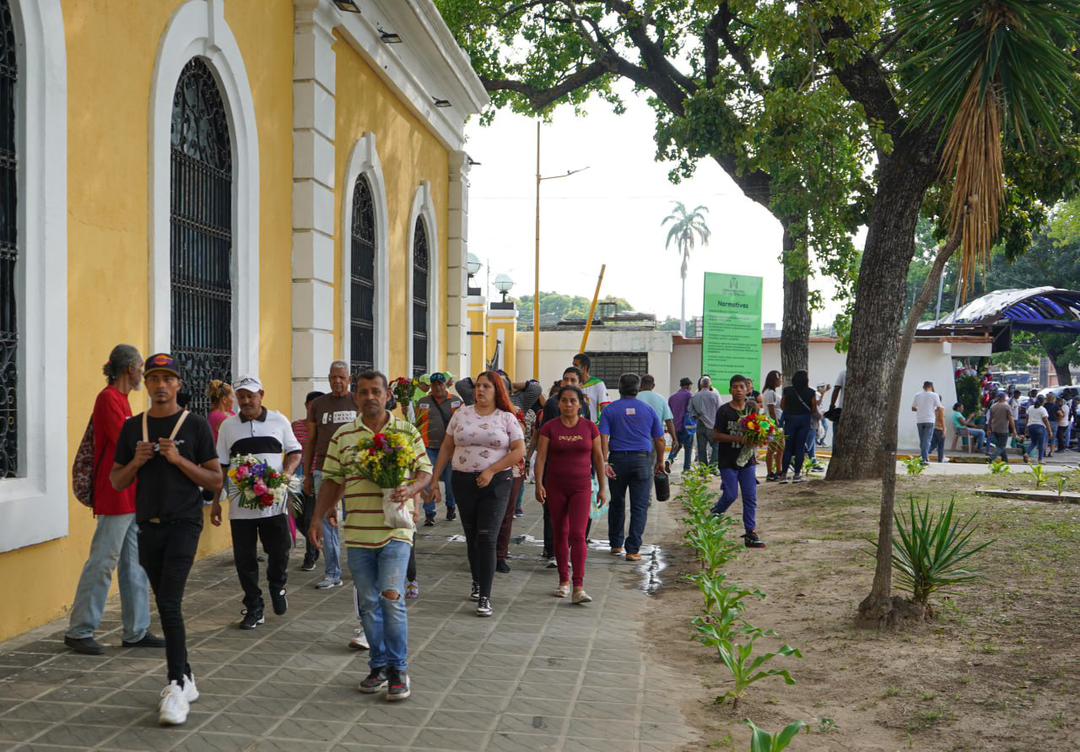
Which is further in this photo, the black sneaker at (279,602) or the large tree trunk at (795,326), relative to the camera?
the large tree trunk at (795,326)

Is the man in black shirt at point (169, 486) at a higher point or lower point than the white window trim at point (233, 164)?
lower

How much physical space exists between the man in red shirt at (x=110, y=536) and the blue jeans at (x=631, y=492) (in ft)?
15.5

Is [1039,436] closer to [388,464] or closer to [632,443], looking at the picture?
[632,443]

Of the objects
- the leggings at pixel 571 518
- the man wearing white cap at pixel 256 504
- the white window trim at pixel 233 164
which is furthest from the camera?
the white window trim at pixel 233 164

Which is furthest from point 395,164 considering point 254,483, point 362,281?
point 254,483

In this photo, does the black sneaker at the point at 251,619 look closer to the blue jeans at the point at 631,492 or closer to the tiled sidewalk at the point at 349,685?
the tiled sidewalk at the point at 349,685

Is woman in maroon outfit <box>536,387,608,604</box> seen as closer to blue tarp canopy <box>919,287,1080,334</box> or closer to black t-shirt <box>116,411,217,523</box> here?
black t-shirt <box>116,411,217,523</box>

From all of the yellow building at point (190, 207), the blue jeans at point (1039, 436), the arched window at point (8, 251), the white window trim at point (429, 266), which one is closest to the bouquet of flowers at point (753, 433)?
the yellow building at point (190, 207)

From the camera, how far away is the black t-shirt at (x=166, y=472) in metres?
5.11

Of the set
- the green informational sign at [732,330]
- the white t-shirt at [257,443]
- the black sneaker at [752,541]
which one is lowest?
the black sneaker at [752,541]

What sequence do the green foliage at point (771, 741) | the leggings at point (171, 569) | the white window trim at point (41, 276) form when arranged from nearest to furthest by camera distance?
1. the green foliage at point (771, 741)
2. the leggings at point (171, 569)
3. the white window trim at point (41, 276)

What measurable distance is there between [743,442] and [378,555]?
565cm

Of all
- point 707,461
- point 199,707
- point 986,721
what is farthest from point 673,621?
point 707,461

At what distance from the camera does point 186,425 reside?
5219 millimetres
